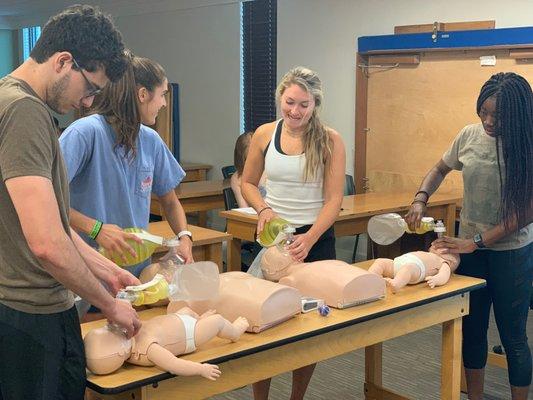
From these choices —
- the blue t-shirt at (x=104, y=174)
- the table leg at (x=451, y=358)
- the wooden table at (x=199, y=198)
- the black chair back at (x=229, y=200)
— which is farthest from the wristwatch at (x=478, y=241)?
the wooden table at (x=199, y=198)

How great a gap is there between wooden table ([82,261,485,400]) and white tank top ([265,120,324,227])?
1.06 feet

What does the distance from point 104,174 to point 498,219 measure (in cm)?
156

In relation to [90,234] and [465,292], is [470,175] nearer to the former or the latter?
[465,292]

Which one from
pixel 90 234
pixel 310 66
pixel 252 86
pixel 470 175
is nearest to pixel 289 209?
pixel 470 175

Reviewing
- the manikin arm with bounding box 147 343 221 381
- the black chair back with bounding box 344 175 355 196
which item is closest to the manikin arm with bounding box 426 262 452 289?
the manikin arm with bounding box 147 343 221 381

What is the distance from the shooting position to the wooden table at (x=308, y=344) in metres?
1.90

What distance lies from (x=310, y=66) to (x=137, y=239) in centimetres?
503

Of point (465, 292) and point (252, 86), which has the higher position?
point (252, 86)

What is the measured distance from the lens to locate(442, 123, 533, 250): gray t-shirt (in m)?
3.00

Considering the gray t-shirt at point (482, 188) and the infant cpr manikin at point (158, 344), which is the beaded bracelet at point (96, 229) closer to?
the infant cpr manikin at point (158, 344)

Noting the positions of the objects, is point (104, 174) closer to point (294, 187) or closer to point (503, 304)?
point (294, 187)

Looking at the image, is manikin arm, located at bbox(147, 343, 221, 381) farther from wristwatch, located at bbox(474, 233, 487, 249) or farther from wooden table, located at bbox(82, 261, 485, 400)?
wristwatch, located at bbox(474, 233, 487, 249)

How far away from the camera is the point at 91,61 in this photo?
1.67m

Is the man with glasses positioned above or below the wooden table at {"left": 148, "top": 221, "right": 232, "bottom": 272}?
above
